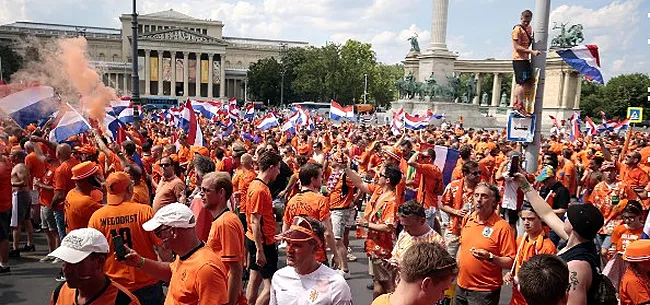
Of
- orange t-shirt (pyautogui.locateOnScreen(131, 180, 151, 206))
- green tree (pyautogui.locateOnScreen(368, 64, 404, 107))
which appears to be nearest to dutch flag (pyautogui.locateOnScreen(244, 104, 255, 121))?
orange t-shirt (pyautogui.locateOnScreen(131, 180, 151, 206))

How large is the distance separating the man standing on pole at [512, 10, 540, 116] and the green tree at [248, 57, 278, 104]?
85828mm

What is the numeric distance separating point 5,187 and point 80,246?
5669 millimetres

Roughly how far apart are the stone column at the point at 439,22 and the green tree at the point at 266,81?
168 feet

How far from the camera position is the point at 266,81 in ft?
306

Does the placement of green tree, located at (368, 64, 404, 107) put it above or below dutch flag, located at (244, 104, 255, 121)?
above

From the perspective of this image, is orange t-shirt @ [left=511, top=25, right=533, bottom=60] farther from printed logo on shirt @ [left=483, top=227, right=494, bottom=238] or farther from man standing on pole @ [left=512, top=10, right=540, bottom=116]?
printed logo on shirt @ [left=483, top=227, right=494, bottom=238]

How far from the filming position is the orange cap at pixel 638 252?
3.62 meters

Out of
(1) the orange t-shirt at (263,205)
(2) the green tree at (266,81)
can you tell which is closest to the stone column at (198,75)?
(2) the green tree at (266,81)

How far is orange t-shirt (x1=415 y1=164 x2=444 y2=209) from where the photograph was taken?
785cm

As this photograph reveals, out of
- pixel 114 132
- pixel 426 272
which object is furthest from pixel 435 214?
pixel 114 132

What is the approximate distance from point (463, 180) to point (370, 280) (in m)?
1.99

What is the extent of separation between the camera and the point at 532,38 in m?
8.06

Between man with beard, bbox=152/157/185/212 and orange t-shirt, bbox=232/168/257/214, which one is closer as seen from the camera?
man with beard, bbox=152/157/185/212

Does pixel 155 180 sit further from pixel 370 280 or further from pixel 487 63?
pixel 487 63
